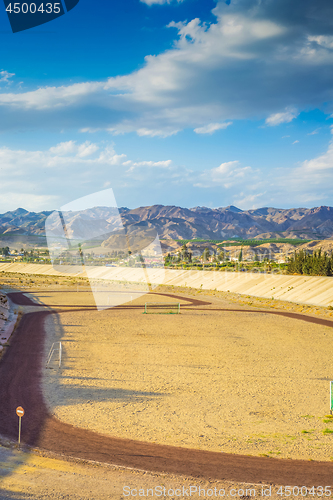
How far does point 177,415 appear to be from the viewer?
14008 mm

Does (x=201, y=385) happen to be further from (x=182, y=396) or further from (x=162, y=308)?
(x=162, y=308)

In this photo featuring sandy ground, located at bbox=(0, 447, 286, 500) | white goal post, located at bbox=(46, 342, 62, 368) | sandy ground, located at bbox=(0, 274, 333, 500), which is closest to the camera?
sandy ground, located at bbox=(0, 447, 286, 500)

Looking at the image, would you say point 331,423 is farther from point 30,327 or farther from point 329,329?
point 30,327

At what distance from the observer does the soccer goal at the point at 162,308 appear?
4069cm

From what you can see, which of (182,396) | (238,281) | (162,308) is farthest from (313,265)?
(182,396)

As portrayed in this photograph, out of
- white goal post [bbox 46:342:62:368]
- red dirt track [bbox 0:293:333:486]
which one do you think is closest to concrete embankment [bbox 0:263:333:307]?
white goal post [bbox 46:342:62:368]

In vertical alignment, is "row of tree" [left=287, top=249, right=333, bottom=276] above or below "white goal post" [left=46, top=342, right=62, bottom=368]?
A: above

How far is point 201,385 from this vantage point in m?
17.4

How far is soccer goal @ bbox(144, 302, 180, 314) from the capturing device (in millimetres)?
40688

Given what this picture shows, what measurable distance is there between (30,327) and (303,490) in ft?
85.6

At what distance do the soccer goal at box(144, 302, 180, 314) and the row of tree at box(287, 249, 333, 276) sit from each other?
95.1ft

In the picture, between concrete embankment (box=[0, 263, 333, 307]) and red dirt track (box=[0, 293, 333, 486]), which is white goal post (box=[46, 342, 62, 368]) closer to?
red dirt track (box=[0, 293, 333, 486])

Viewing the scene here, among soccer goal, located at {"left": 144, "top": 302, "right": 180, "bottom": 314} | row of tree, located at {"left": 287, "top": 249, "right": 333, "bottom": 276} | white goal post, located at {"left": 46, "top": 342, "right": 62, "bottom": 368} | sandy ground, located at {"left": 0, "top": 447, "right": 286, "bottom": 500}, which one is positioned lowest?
soccer goal, located at {"left": 144, "top": 302, "right": 180, "bottom": 314}

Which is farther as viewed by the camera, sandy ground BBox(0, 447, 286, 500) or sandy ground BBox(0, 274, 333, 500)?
sandy ground BBox(0, 274, 333, 500)
